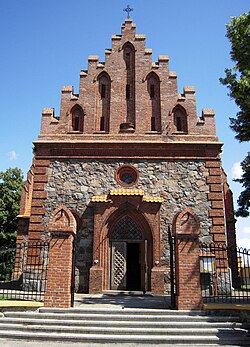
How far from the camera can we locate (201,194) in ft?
50.9

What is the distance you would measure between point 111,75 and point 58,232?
10.5 meters

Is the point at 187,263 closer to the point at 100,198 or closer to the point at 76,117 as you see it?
the point at 100,198

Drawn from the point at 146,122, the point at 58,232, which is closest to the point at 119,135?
the point at 146,122

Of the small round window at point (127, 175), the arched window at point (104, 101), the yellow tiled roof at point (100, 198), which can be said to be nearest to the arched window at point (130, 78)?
the arched window at point (104, 101)

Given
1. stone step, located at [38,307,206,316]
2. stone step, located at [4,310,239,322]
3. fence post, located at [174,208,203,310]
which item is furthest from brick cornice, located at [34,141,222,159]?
stone step, located at [4,310,239,322]

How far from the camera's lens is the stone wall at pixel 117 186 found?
15.1 metres

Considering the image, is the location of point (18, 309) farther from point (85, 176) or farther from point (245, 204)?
point (245, 204)

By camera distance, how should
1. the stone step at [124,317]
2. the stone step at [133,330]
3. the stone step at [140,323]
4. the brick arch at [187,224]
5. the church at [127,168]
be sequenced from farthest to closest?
1. the church at [127,168]
2. the brick arch at [187,224]
3. the stone step at [124,317]
4. the stone step at [140,323]
5. the stone step at [133,330]

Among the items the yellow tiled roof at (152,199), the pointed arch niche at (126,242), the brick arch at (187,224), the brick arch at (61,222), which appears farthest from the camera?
the yellow tiled roof at (152,199)

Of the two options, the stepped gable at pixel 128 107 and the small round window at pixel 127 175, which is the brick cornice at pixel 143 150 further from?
the small round window at pixel 127 175

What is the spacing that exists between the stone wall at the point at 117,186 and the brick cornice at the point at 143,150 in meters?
0.31

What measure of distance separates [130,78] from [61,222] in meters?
10.5

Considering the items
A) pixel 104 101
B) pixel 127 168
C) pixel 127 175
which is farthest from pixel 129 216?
pixel 104 101

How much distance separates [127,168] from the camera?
1602cm
